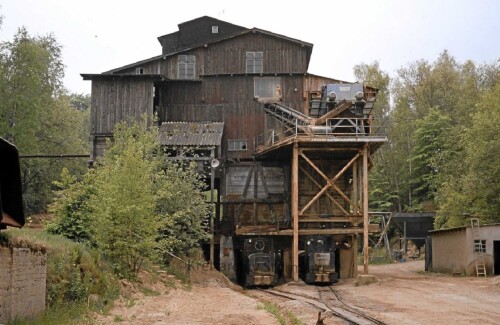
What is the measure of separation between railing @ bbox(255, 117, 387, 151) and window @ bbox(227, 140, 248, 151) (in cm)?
73

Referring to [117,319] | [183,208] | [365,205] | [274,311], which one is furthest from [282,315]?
[365,205]

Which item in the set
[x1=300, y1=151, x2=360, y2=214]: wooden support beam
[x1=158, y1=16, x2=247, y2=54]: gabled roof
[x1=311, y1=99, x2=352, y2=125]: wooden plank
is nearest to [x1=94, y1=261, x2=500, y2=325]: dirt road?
[x1=300, y1=151, x2=360, y2=214]: wooden support beam

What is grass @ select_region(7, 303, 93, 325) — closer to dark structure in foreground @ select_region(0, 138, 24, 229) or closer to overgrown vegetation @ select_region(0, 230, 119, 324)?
overgrown vegetation @ select_region(0, 230, 119, 324)

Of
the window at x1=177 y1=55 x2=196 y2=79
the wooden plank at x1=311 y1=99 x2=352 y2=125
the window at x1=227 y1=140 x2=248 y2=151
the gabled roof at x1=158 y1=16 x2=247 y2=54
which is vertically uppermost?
the gabled roof at x1=158 y1=16 x2=247 y2=54

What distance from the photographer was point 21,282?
42.4ft

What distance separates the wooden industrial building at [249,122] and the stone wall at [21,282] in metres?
18.5

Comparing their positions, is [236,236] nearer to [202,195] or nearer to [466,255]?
[202,195]

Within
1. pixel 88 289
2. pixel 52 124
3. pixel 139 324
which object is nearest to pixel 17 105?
pixel 52 124

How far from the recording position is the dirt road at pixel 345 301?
634 inches

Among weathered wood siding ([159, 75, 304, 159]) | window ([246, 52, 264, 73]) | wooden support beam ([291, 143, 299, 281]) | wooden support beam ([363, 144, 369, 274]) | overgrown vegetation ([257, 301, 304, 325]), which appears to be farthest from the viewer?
window ([246, 52, 264, 73])

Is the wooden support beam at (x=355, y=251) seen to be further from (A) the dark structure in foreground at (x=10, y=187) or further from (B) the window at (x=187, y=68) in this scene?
(A) the dark structure in foreground at (x=10, y=187)

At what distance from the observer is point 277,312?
18.0m

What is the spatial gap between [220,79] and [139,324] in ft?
78.7

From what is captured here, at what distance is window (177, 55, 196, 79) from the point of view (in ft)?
122
